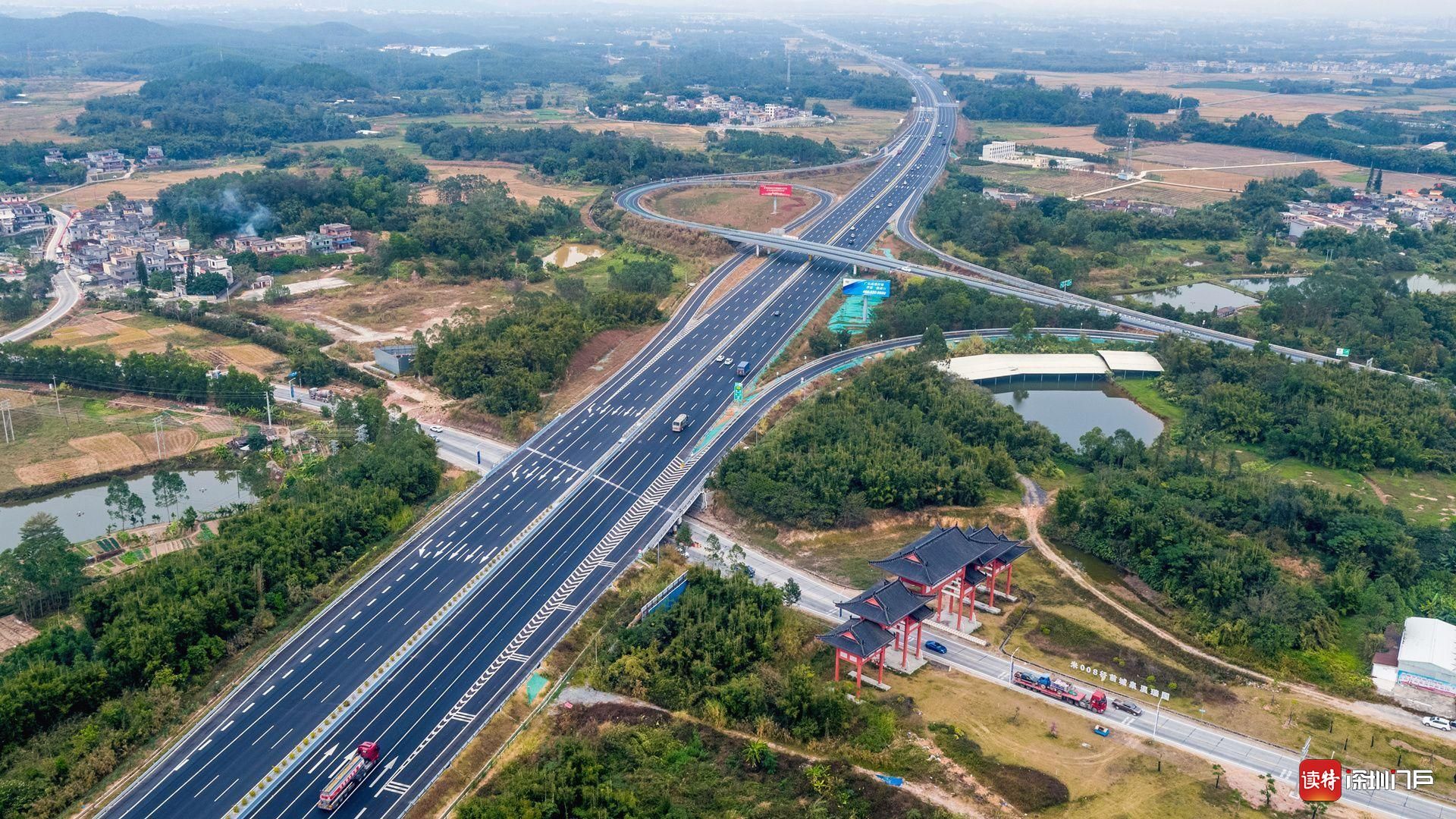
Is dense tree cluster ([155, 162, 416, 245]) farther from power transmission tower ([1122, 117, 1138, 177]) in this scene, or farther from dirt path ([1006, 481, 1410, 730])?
power transmission tower ([1122, 117, 1138, 177])

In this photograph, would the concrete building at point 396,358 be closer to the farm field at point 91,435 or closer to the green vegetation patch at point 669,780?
the farm field at point 91,435

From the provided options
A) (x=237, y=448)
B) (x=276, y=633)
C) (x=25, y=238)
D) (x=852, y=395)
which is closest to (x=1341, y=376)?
(x=852, y=395)

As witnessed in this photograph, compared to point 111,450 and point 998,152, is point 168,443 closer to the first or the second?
point 111,450

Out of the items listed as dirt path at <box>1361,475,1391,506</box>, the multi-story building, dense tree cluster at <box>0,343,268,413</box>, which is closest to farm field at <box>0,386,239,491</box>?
dense tree cluster at <box>0,343,268,413</box>

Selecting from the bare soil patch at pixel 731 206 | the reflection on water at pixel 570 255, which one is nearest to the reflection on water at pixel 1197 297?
the bare soil patch at pixel 731 206

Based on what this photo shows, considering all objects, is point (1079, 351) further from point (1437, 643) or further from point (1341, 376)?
point (1437, 643)

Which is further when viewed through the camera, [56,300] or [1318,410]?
[56,300]

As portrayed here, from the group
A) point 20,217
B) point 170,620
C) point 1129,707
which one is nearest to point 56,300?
point 20,217
